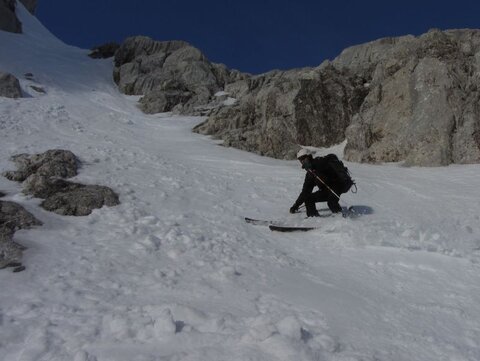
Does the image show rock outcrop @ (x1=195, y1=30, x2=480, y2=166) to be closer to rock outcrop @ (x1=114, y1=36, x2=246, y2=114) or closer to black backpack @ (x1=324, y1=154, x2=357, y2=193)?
rock outcrop @ (x1=114, y1=36, x2=246, y2=114)

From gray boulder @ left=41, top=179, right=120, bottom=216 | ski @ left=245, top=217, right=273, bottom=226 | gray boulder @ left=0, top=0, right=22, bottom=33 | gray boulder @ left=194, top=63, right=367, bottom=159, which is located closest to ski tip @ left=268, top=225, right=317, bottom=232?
ski @ left=245, top=217, right=273, bottom=226

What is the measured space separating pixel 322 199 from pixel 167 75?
116 feet

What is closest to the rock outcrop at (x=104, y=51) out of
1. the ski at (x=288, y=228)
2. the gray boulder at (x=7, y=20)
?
the gray boulder at (x=7, y=20)

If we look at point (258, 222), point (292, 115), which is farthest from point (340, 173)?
point (292, 115)

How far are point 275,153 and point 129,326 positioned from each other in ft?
67.6

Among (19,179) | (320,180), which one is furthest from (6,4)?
(320,180)

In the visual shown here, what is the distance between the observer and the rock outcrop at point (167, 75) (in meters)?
37.2

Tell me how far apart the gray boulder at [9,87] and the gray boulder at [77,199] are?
1851cm

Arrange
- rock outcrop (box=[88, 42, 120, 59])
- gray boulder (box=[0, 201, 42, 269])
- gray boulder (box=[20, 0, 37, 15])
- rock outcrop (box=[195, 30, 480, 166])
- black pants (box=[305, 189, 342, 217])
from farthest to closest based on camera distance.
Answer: gray boulder (box=[20, 0, 37, 15]), rock outcrop (box=[88, 42, 120, 59]), rock outcrop (box=[195, 30, 480, 166]), black pants (box=[305, 189, 342, 217]), gray boulder (box=[0, 201, 42, 269])

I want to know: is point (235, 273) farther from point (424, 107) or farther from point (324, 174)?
point (424, 107)

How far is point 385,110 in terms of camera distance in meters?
23.9

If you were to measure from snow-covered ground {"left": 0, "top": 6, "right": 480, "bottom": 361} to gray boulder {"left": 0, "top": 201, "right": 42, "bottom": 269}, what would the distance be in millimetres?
238

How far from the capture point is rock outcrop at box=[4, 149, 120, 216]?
35.0 ft

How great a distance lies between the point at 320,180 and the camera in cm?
1184
